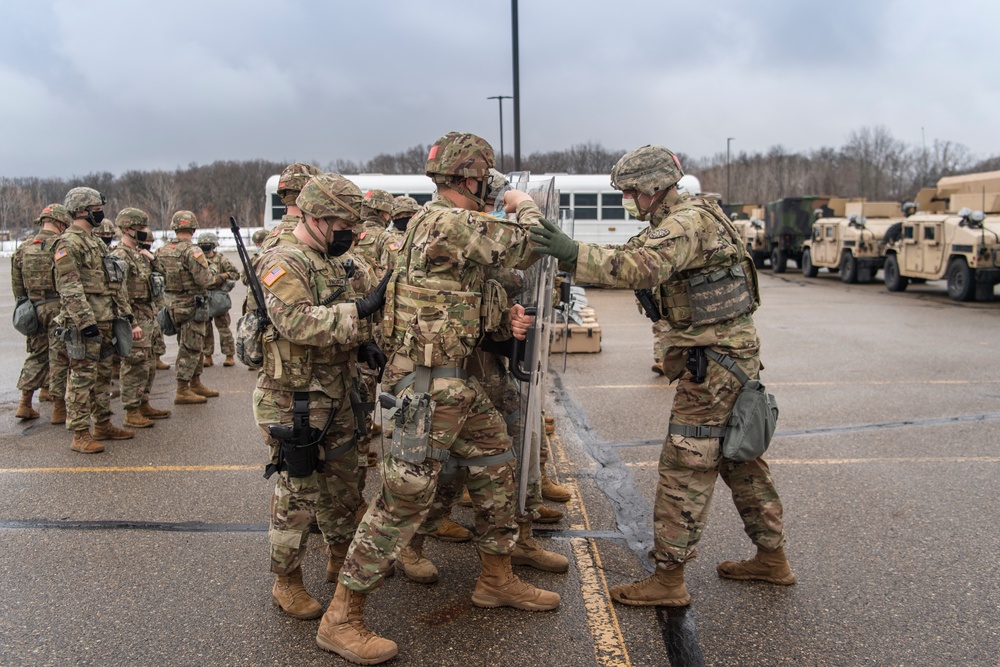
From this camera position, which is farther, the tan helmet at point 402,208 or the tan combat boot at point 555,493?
the tan helmet at point 402,208

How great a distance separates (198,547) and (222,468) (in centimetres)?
143

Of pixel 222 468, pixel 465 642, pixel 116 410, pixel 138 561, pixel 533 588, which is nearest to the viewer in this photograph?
pixel 465 642

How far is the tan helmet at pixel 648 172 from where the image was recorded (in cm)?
354

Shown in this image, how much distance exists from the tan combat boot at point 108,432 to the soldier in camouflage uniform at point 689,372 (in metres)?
4.60

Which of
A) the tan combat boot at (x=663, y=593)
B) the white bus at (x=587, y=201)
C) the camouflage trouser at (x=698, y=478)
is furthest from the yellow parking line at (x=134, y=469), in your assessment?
the white bus at (x=587, y=201)

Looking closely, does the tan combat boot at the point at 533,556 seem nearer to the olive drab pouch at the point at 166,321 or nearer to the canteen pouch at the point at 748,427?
the canteen pouch at the point at 748,427

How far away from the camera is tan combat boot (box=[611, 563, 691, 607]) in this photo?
11.5 feet

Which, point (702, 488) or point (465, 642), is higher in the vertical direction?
point (702, 488)

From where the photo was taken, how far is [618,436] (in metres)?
6.23

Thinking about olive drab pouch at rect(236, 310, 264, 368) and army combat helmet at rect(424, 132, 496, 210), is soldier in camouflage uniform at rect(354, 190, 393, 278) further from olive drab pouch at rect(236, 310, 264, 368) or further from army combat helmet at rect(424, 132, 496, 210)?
army combat helmet at rect(424, 132, 496, 210)

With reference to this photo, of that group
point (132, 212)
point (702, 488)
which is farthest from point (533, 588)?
point (132, 212)

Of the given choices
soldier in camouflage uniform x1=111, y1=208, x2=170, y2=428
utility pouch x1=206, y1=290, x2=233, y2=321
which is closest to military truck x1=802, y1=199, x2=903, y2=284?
utility pouch x1=206, y1=290, x2=233, y2=321

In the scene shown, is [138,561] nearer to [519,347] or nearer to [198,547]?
[198,547]

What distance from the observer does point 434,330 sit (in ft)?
10.3
